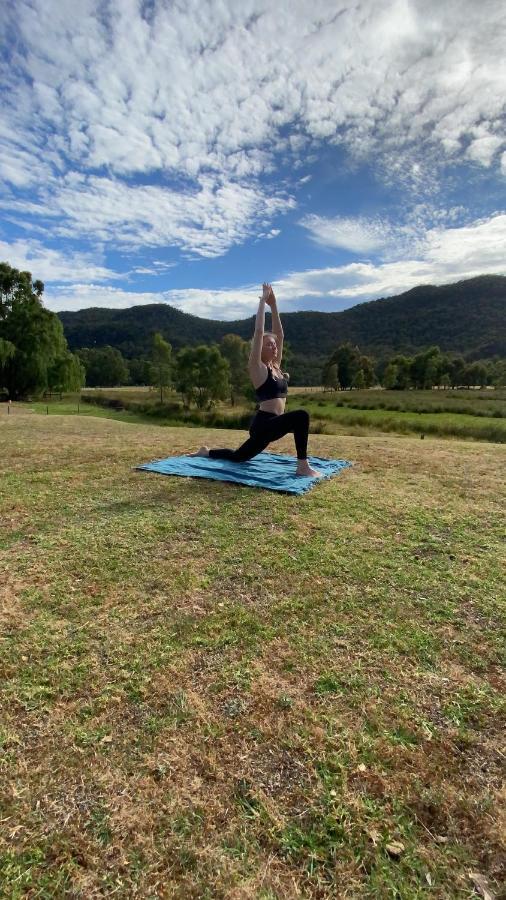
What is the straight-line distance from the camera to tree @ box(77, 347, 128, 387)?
89.9 m

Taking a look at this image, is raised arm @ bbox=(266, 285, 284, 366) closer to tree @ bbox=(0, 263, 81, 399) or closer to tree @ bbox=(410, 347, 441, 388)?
tree @ bbox=(0, 263, 81, 399)

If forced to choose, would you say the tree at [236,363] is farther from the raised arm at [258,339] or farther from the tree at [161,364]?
the raised arm at [258,339]

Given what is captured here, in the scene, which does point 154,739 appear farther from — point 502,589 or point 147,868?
point 502,589

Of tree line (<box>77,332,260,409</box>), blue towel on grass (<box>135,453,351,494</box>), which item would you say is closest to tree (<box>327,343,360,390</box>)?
tree line (<box>77,332,260,409</box>)

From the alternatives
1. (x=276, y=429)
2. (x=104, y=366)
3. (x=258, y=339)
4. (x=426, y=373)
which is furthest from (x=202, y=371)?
(x=104, y=366)

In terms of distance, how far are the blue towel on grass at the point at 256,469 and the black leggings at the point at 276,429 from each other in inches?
13.3

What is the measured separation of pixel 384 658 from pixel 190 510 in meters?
2.93

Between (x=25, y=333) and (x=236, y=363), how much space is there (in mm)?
27518

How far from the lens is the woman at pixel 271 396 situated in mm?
6121

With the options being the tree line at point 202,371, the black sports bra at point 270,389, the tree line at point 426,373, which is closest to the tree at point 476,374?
the tree line at point 426,373

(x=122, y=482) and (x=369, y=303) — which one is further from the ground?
(x=369, y=303)

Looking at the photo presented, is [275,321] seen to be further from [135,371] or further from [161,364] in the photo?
[135,371]

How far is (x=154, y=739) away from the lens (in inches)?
76.4

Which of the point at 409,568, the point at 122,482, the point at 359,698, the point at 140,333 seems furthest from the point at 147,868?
the point at 140,333
